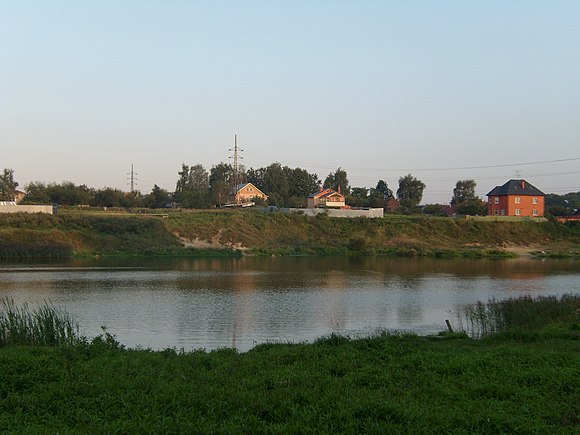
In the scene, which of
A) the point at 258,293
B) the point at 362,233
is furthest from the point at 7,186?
the point at 258,293

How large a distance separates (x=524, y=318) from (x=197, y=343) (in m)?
11.6

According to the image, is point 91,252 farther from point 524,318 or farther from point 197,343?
point 524,318

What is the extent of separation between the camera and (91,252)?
2387 inches

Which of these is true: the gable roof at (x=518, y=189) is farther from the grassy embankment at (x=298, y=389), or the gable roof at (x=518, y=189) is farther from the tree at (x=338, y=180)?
the grassy embankment at (x=298, y=389)

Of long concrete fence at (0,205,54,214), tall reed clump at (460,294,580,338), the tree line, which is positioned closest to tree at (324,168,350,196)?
the tree line

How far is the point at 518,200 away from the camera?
9581 cm

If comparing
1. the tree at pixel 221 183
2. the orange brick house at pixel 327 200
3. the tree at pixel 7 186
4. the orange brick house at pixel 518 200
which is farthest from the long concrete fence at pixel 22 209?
the orange brick house at pixel 518 200

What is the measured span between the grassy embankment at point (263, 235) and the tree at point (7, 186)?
3047 centimetres

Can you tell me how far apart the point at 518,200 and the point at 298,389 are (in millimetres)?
94213

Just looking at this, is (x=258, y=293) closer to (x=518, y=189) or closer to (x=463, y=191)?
(x=518, y=189)

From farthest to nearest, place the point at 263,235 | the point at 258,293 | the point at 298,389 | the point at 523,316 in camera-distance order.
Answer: the point at 263,235
the point at 258,293
the point at 523,316
the point at 298,389

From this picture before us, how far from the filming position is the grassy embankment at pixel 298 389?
8266mm

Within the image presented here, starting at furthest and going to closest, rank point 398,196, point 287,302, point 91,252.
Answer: point 398,196
point 91,252
point 287,302

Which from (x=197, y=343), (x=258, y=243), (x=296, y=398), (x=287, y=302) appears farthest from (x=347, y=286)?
(x=258, y=243)
